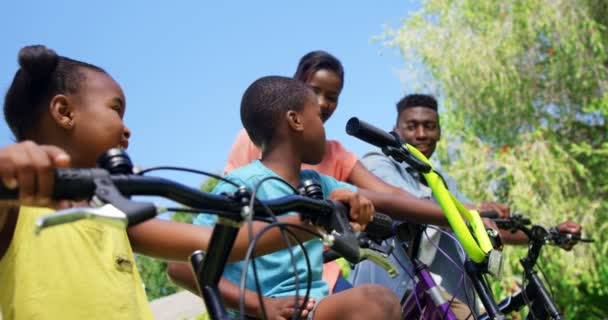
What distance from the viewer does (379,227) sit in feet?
5.87

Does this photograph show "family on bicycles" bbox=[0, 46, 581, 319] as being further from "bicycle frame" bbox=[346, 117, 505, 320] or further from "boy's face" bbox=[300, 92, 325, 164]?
"bicycle frame" bbox=[346, 117, 505, 320]

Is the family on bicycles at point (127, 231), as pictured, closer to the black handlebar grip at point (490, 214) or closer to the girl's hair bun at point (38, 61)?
the girl's hair bun at point (38, 61)

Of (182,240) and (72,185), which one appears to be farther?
(182,240)

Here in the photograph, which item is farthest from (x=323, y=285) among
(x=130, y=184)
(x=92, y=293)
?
(x=130, y=184)

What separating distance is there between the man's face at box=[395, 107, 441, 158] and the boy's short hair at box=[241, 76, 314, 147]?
1824 mm

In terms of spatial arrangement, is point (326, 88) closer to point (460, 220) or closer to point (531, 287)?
point (531, 287)

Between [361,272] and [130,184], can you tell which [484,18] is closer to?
[361,272]

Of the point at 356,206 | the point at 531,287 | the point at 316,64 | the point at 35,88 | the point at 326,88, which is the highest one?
the point at 316,64

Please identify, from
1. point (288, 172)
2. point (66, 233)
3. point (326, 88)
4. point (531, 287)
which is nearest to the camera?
point (66, 233)

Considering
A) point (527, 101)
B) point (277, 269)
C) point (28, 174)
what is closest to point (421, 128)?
point (277, 269)

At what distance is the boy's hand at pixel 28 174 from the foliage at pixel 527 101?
30.5ft

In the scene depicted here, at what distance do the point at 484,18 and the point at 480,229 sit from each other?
30.7ft

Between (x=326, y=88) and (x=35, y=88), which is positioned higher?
(x=326, y=88)

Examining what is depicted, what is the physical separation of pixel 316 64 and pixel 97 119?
1746 mm
